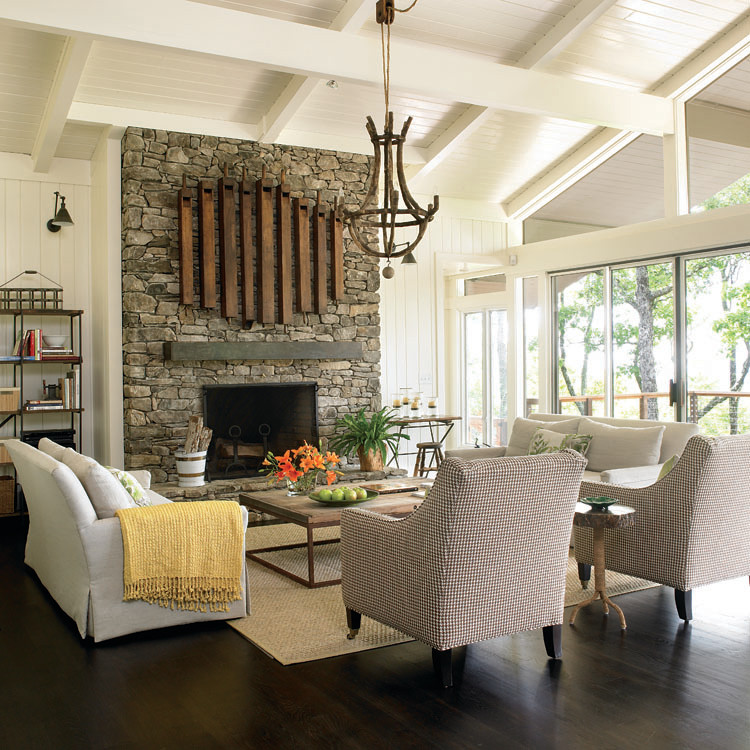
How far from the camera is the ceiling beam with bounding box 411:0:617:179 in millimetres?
5797

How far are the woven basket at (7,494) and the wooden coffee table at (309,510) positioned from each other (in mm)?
2481

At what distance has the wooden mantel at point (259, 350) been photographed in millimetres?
6812

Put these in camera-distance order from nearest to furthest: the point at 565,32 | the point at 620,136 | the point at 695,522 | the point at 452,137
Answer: the point at 695,522
the point at 565,32
the point at 452,137
the point at 620,136

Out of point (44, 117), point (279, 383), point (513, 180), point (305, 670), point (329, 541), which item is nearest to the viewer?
point (305, 670)

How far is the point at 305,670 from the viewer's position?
3387 millimetres

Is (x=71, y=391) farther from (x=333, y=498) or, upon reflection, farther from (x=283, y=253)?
(x=333, y=498)

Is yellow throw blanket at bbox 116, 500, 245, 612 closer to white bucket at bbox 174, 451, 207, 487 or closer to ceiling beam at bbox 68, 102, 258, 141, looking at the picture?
white bucket at bbox 174, 451, 207, 487

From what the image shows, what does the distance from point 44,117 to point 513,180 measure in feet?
16.0

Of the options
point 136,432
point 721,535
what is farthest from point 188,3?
point 721,535

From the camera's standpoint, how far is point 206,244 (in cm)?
696

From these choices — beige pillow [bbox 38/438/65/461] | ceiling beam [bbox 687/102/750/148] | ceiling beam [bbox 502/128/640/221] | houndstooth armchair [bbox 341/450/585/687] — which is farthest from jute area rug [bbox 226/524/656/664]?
ceiling beam [bbox 502/128/640/221]

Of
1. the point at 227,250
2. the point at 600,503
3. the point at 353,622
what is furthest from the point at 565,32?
the point at 353,622

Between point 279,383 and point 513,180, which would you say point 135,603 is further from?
point 513,180

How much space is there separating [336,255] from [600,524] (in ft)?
14.6
